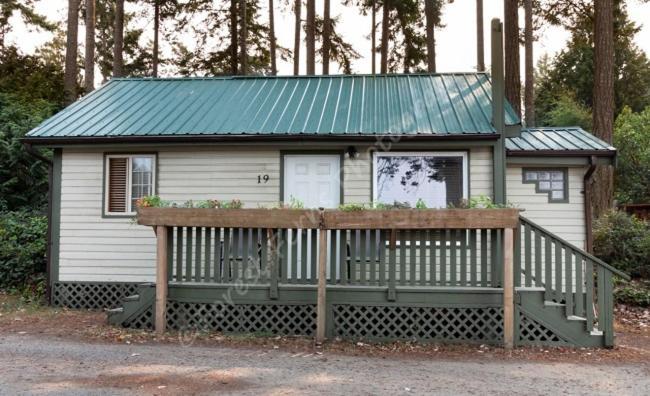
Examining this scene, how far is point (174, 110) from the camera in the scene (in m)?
8.79

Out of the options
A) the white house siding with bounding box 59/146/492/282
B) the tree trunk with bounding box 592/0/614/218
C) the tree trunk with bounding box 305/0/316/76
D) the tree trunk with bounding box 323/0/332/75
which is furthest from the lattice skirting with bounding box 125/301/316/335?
the tree trunk with bounding box 323/0/332/75

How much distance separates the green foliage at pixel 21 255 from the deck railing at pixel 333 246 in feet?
15.8

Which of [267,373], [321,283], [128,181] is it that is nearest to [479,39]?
[128,181]

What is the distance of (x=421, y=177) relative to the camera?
7.68 m

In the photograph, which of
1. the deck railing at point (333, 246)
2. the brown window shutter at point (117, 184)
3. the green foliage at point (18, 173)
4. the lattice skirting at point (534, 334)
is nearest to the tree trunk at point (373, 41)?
the green foliage at point (18, 173)

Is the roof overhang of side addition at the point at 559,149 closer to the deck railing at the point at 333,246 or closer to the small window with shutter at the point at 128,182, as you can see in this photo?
the deck railing at the point at 333,246

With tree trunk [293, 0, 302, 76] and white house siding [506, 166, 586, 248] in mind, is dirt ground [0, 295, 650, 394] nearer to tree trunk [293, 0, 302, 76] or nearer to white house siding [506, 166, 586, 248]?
white house siding [506, 166, 586, 248]

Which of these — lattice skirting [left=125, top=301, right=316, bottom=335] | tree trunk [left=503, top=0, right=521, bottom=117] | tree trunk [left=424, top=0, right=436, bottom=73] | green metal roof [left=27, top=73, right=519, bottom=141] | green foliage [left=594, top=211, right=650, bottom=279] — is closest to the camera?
lattice skirting [left=125, top=301, right=316, bottom=335]

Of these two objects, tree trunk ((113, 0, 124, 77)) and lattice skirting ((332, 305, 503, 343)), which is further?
tree trunk ((113, 0, 124, 77))

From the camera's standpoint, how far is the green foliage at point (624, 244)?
9805mm

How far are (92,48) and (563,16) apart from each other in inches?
584

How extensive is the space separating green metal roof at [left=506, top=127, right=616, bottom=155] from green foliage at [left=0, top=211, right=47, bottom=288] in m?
9.02

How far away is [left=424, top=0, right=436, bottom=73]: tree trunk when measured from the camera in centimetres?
1734

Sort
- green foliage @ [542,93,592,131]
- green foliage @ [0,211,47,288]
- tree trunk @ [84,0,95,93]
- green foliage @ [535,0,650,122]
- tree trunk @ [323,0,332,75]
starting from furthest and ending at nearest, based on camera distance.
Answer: green foliage @ [535,0,650,122], green foliage @ [542,93,592,131], tree trunk @ [323,0,332,75], tree trunk @ [84,0,95,93], green foliage @ [0,211,47,288]
